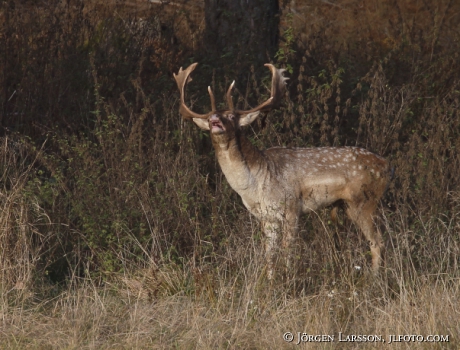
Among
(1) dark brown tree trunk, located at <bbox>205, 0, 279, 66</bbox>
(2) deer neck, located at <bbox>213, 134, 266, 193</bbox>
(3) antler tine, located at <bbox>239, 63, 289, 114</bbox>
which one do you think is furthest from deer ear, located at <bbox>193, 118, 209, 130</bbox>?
(1) dark brown tree trunk, located at <bbox>205, 0, 279, 66</bbox>

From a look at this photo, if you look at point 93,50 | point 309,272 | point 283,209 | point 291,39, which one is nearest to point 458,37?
point 291,39

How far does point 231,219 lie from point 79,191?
1381mm

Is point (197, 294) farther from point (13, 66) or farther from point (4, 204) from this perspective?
point (13, 66)

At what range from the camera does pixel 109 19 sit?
1245 centimetres

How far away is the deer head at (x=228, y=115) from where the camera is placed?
306 inches

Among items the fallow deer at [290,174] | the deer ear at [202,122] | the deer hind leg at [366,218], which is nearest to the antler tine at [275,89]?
the fallow deer at [290,174]

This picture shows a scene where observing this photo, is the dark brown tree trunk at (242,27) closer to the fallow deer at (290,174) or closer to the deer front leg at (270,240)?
the fallow deer at (290,174)

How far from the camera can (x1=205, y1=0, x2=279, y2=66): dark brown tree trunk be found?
11062mm

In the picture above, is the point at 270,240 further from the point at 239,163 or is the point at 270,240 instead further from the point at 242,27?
the point at 242,27

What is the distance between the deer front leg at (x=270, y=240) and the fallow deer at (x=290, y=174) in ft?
0.06

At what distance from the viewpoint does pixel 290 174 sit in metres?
8.16

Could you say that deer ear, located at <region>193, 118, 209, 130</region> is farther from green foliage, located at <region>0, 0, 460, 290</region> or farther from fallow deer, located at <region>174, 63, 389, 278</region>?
green foliage, located at <region>0, 0, 460, 290</region>

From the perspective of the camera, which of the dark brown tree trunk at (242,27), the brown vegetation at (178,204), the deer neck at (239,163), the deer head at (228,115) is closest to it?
the brown vegetation at (178,204)

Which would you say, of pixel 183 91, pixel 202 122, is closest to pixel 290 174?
pixel 202 122
